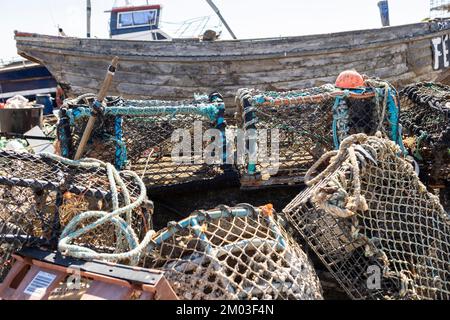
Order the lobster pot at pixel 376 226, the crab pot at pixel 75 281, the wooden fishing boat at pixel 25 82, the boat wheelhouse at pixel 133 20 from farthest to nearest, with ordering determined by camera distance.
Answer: the wooden fishing boat at pixel 25 82 < the boat wheelhouse at pixel 133 20 < the lobster pot at pixel 376 226 < the crab pot at pixel 75 281

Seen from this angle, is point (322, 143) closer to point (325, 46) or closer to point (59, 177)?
point (59, 177)

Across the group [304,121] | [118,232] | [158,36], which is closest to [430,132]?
[304,121]

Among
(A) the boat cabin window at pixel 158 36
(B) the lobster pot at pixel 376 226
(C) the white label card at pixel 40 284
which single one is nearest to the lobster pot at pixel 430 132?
(B) the lobster pot at pixel 376 226

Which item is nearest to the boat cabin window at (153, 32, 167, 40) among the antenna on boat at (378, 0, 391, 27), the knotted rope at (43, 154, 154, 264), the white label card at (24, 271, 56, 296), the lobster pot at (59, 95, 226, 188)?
the antenna on boat at (378, 0, 391, 27)

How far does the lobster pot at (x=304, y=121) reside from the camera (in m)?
2.97

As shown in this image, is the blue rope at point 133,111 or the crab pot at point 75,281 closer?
the crab pot at point 75,281

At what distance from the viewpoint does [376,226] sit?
1918 mm

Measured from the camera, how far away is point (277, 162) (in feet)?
11.0

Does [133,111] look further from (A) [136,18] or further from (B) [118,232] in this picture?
(A) [136,18]

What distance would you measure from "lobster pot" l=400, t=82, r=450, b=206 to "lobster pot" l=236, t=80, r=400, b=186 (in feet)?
1.00

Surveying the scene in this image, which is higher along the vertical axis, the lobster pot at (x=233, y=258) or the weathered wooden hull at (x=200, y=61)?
the weathered wooden hull at (x=200, y=61)

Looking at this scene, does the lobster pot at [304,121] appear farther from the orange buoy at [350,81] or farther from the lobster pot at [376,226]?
the lobster pot at [376,226]

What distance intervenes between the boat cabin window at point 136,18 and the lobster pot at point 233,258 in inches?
523
